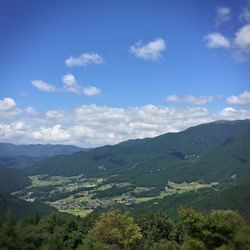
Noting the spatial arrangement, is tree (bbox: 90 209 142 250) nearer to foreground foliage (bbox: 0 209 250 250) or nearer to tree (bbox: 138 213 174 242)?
foreground foliage (bbox: 0 209 250 250)

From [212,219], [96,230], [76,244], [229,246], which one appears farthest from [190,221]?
[76,244]

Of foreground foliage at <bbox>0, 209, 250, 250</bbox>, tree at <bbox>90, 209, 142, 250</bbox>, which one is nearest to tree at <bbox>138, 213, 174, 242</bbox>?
foreground foliage at <bbox>0, 209, 250, 250</bbox>

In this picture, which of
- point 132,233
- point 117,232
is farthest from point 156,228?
point 117,232

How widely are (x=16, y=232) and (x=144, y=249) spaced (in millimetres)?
49769

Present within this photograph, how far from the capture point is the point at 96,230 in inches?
3935

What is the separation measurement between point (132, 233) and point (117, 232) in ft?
11.5

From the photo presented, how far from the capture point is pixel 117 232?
99625 mm

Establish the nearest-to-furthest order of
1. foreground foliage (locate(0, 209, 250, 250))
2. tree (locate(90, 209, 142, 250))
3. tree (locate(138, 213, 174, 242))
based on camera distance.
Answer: foreground foliage (locate(0, 209, 250, 250)), tree (locate(90, 209, 142, 250)), tree (locate(138, 213, 174, 242))

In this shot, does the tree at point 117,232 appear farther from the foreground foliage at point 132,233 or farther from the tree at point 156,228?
the tree at point 156,228

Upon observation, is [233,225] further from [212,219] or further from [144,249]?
[144,249]

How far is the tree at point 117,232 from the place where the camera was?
99.4 meters

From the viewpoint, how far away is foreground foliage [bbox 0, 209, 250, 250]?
2208 inches

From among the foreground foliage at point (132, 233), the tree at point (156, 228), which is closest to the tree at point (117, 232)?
the foreground foliage at point (132, 233)

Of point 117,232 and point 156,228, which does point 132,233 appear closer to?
point 117,232
